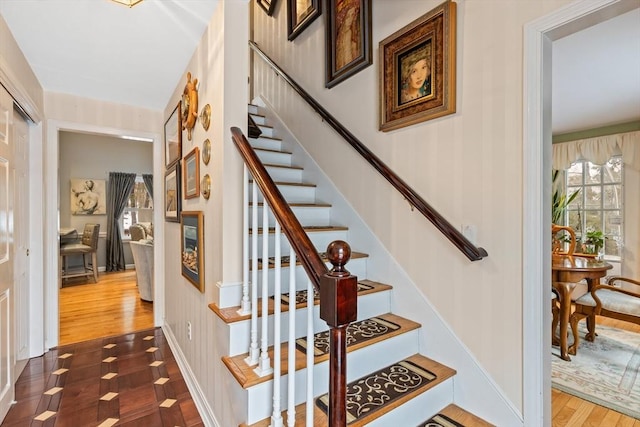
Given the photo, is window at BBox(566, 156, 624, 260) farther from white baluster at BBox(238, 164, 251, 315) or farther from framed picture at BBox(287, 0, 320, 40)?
white baluster at BBox(238, 164, 251, 315)

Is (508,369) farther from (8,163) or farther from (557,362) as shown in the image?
(8,163)

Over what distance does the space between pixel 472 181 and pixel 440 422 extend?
1.22m

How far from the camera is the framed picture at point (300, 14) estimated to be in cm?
282

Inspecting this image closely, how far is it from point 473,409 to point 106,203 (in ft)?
24.2

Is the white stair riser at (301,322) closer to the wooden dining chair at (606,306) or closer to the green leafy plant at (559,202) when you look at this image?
the wooden dining chair at (606,306)

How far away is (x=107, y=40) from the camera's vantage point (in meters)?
2.15

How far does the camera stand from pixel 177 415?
6.34 feet

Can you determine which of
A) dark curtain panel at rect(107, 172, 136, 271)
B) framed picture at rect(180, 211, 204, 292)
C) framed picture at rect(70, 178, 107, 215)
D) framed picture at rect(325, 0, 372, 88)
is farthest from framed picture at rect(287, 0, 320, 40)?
framed picture at rect(70, 178, 107, 215)

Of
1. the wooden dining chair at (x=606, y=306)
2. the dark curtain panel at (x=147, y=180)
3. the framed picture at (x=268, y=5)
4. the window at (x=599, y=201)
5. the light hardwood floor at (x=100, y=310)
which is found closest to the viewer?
the wooden dining chair at (x=606, y=306)

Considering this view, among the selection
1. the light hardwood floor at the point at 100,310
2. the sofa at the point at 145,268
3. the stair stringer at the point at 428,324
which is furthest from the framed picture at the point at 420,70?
the sofa at the point at 145,268

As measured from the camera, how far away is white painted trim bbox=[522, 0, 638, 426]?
4.53 ft

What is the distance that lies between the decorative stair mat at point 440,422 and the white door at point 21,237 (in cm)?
289

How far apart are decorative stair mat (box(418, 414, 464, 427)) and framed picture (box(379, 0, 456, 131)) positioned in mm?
1592

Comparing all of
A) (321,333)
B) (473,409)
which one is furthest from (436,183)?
(473,409)
